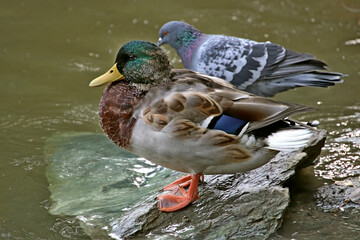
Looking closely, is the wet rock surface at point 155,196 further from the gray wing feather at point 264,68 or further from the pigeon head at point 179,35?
the pigeon head at point 179,35

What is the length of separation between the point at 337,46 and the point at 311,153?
408 cm

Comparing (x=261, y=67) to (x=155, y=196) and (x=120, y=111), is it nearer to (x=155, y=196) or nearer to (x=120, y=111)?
(x=155, y=196)

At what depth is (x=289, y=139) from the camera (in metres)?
3.66

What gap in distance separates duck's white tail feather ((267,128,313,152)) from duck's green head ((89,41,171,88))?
0.88 meters

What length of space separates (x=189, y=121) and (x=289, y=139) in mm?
676

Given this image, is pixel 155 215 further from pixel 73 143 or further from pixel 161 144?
pixel 73 143

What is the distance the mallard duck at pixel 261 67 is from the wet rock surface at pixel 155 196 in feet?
3.63

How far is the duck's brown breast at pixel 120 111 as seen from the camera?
12.6ft

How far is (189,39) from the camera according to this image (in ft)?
20.9

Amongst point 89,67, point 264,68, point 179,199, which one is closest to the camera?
point 179,199

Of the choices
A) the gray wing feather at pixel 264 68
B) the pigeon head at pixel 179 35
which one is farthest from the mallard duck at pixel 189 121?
the pigeon head at pixel 179 35

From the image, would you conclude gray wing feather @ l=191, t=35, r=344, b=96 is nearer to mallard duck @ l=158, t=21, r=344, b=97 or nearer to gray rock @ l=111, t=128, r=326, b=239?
mallard duck @ l=158, t=21, r=344, b=97

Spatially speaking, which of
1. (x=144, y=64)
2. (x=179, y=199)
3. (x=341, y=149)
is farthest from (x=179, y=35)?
(x=179, y=199)

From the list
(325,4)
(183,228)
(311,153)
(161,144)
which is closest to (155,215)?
(183,228)
